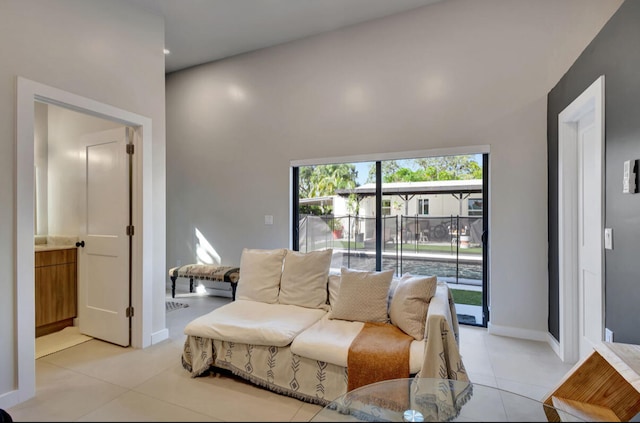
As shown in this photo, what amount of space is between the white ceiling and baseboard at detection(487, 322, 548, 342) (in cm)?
334

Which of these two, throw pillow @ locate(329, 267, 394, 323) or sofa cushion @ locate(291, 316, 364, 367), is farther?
throw pillow @ locate(329, 267, 394, 323)

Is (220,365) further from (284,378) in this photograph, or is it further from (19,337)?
(19,337)

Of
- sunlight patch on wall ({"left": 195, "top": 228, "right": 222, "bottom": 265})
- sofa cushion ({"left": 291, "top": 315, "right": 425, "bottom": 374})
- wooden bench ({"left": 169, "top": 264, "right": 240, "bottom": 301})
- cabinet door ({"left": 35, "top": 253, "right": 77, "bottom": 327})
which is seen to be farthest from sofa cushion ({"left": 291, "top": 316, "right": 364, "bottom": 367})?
cabinet door ({"left": 35, "top": 253, "right": 77, "bottom": 327})

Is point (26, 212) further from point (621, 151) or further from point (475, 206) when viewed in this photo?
point (475, 206)

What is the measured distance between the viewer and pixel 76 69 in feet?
7.79

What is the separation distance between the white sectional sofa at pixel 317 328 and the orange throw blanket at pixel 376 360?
0.08 feet

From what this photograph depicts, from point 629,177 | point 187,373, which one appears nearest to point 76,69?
point 187,373

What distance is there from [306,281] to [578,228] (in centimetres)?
220

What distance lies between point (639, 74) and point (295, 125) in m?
3.08

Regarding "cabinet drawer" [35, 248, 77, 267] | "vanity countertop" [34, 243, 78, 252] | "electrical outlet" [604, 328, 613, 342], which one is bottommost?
"electrical outlet" [604, 328, 613, 342]

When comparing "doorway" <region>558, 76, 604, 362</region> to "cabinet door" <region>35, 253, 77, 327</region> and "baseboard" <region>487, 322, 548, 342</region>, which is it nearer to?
"baseboard" <region>487, 322, 548, 342</region>

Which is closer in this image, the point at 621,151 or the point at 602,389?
the point at 602,389

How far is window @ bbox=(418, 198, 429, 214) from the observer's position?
11.4 ft

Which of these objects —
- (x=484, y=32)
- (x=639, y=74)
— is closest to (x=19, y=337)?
(x=639, y=74)
